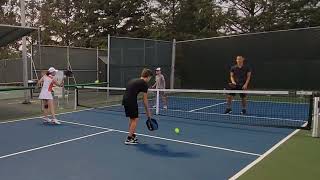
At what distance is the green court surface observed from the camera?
582 cm

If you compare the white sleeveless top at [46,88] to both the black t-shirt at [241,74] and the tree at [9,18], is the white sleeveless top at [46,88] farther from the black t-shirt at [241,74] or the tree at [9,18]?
the tree at [9,18]

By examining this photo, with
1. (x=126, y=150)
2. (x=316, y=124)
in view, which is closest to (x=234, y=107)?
(x=316, y=124)

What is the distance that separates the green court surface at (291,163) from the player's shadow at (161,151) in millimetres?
1373

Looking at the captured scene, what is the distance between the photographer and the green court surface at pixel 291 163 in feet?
19.1

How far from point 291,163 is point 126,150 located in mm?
3020

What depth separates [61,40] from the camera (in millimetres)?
40969

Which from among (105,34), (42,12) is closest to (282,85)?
(105,34)

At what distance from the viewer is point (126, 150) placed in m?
7.59

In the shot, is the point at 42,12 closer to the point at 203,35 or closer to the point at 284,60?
the point at 203,35

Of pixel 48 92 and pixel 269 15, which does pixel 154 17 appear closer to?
pixel 269 15

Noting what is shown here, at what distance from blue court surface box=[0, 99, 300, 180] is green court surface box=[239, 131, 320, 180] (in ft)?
0.89

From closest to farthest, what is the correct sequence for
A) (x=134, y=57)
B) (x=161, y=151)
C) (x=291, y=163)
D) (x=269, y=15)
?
(x=291, y=163) → (x=161, y=151) → (x=134, y=57) → (x=269, y=15)

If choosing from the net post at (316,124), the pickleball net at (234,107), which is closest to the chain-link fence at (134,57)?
the pickleball net at (234,107)

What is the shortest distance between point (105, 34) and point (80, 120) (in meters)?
26.5
